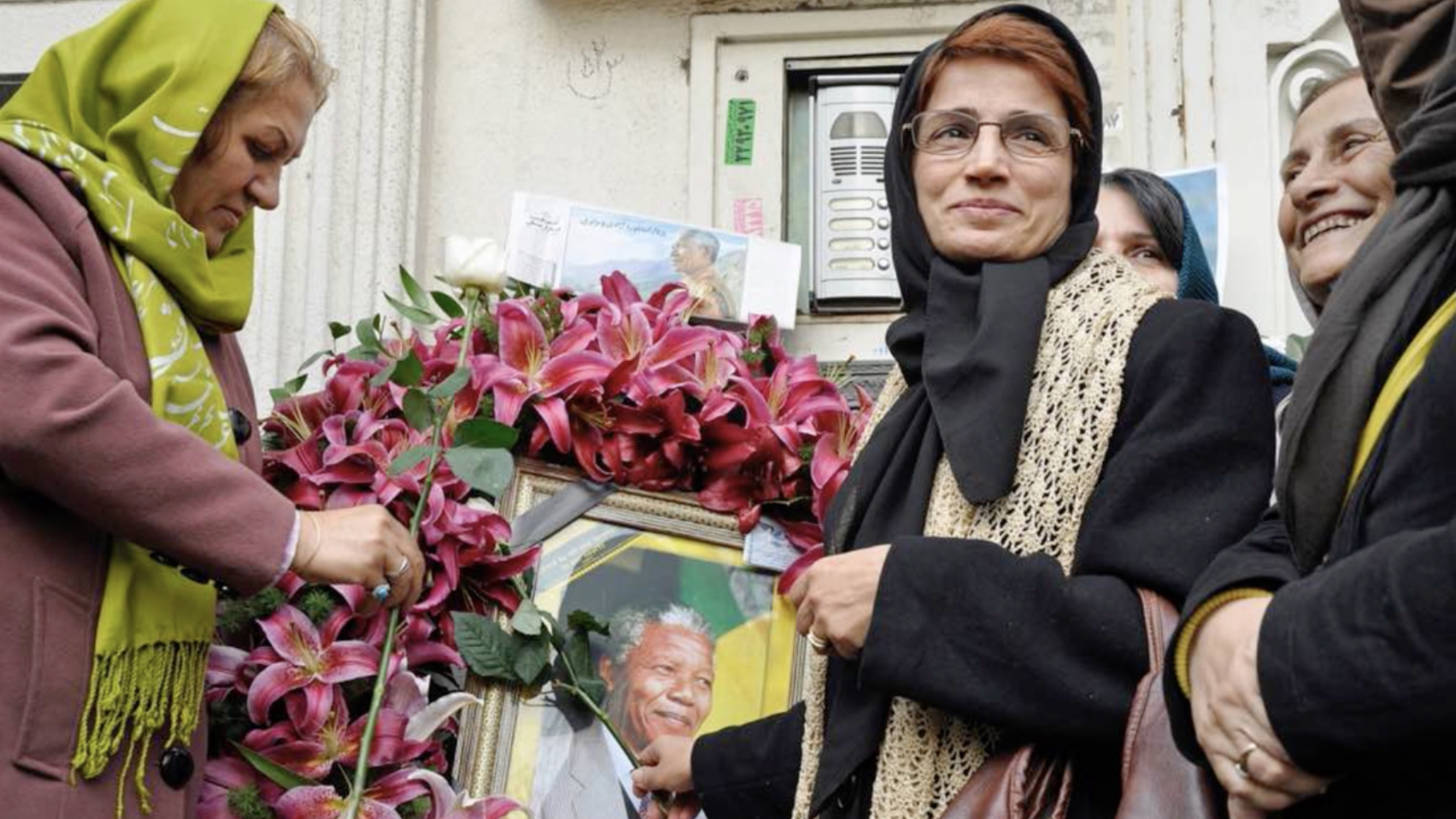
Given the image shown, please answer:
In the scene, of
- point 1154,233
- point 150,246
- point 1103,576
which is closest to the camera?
point 1103,576

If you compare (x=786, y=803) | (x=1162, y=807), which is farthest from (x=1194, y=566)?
(x=786, y=803)

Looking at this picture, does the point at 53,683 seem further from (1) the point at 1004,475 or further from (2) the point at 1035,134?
(2) the point at 1035,134

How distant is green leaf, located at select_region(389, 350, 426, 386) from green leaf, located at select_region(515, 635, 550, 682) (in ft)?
1.15

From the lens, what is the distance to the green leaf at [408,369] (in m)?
2.53

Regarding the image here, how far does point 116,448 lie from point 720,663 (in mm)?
869

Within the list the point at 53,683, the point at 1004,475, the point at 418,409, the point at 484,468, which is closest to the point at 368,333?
the point at 418,409

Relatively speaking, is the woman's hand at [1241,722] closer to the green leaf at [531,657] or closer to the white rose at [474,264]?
the green leaf at [531,657]

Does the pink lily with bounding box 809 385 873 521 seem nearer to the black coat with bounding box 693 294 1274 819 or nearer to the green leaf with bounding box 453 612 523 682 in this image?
the green leaf with bounding box 453 612 523 682

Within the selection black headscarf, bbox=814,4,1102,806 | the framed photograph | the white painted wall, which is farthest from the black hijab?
the white painted wall

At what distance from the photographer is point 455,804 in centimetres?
247

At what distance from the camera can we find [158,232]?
233cm

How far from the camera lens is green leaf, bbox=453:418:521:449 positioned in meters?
2.49

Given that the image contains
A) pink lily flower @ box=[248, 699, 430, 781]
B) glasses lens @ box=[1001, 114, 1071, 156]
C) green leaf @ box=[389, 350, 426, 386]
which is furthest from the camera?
green leaf @ box=[389, 350, 426, 386]

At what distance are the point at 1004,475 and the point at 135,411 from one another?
916 millimetres
